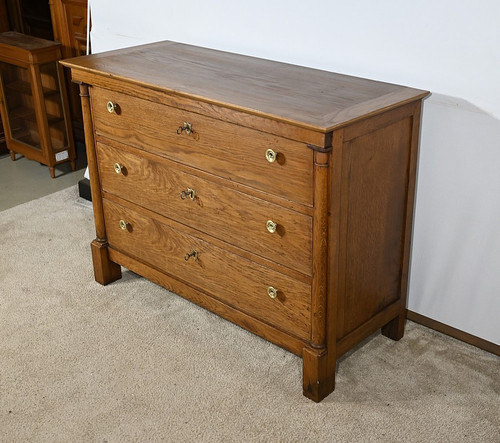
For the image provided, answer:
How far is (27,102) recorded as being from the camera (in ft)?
13.0

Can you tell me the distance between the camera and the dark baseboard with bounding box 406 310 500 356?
240cm

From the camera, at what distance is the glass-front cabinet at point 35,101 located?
378 cm

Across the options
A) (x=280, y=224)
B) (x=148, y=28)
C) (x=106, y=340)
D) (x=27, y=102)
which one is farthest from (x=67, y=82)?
(x=280, y=224)

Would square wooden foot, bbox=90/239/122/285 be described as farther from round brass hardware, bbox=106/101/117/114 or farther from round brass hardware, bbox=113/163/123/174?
round brass hardware, bbox=106/101/117/114

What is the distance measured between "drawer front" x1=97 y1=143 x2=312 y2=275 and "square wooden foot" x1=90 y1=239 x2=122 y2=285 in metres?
0.25

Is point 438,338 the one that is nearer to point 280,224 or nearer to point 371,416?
point 371,416

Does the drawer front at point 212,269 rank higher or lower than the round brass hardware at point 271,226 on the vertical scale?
lower

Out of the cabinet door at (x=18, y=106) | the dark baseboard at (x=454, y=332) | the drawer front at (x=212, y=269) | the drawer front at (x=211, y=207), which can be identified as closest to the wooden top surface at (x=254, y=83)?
the drawer front at (x=211, y=207)

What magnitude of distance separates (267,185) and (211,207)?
301 millimetres

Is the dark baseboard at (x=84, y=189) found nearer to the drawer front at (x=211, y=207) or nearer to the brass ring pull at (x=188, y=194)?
the drawer front at (x=211, y=207)

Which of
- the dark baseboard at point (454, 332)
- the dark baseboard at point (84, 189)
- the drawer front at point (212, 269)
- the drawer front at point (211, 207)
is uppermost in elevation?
the drawer front at point (211, 207)

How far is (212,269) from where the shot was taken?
2422 mm

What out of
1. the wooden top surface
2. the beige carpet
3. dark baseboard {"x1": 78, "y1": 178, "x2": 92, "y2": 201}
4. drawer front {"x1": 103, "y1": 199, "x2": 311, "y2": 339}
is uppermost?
the wooden top surface

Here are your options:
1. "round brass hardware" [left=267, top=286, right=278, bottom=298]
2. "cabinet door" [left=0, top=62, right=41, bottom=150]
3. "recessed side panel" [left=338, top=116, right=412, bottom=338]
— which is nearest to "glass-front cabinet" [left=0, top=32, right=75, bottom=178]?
"cabinet door" [left=0, top=62, right=41, bottom=150]
